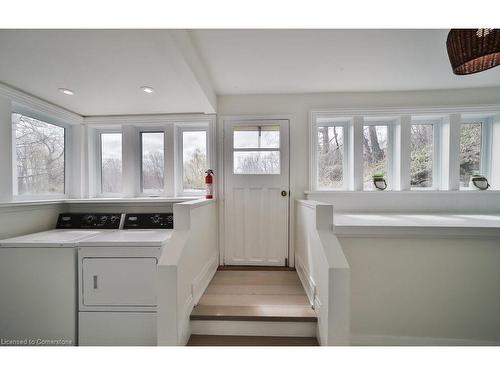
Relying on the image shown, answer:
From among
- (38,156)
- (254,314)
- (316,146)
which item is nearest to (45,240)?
(38,156)

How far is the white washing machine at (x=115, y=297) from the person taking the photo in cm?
154

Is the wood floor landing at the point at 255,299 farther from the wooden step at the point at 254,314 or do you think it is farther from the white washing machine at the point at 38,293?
the white washing machine at the point at 38,293

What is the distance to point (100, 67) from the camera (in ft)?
4.67

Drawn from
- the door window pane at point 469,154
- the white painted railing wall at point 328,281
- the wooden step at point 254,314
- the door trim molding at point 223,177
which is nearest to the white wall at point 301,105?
the door trim molding at point 223,177

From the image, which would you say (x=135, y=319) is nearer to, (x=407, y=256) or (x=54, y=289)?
(x=54, y=289)

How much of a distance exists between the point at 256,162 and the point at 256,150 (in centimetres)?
15

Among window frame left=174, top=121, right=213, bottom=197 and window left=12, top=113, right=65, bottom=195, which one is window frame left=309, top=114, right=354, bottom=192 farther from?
window left=12, top=113, right=65, bottom=195

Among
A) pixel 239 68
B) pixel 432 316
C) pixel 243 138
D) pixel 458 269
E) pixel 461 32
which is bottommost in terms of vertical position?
pixel 432 316

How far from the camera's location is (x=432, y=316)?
1496 millimetres

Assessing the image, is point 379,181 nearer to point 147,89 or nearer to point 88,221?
point 147,89

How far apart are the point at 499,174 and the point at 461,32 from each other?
2458 mm
